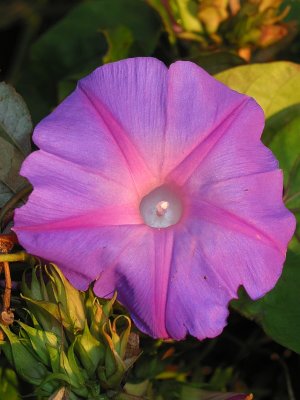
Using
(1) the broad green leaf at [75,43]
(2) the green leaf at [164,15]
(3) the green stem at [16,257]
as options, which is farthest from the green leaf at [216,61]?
(3) the green stem at [16,257]

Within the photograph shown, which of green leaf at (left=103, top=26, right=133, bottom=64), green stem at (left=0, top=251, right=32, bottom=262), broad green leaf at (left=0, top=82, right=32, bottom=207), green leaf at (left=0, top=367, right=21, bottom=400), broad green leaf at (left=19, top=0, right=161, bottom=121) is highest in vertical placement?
broad green leaf at (left=0, top=82, right=32, bottom=207)

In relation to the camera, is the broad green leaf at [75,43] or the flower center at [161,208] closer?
the flower center at [161,208]

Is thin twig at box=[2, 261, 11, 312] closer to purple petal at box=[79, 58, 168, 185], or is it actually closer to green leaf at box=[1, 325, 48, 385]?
green leaf at box=[1, 325, 48, 385]

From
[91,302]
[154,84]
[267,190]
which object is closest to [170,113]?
[154,84]

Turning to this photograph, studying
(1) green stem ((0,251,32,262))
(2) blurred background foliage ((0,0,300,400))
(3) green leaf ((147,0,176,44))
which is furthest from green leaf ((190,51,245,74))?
(1) green stem ((0,251,32,262))

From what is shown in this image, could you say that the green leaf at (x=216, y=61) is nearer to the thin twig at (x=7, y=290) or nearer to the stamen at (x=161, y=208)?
the stamen at (x=161, y=208)

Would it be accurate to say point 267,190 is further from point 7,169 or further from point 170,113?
point 7,169

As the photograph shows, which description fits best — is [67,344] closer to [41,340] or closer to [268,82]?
[41,340]
